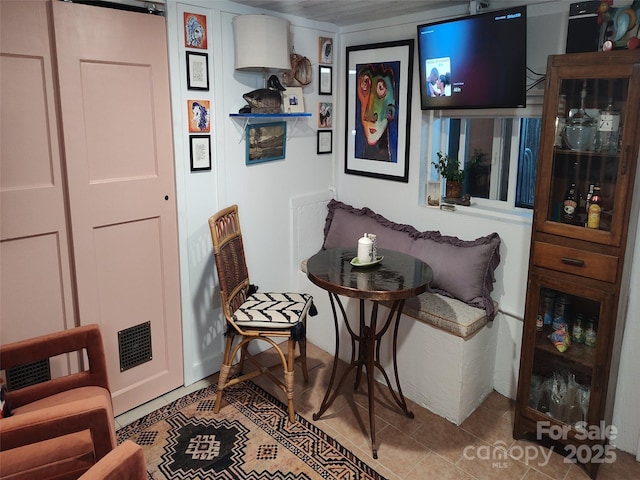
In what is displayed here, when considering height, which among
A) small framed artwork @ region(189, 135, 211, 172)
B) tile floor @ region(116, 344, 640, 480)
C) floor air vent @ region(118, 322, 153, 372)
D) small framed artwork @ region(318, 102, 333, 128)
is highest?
small framed artwork @ region(318, 102, 333, 128)

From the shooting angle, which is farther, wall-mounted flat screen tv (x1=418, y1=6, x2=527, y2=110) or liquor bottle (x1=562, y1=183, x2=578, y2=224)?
wall-mounted flat screen tv (x1=418, y1=6, x2=527, y2=110)

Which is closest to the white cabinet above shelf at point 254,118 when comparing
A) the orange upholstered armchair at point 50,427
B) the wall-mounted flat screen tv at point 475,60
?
the wall-mounted flat screen tv at point 475,60

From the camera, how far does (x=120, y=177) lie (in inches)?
99.1

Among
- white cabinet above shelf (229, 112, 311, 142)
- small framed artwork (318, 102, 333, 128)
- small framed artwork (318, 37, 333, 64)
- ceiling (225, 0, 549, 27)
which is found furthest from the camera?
small framed artwork (318, 102, 333, 128)

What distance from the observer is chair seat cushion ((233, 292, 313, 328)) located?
8.61 ft

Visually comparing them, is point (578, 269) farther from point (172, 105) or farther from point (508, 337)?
point (172, 105)

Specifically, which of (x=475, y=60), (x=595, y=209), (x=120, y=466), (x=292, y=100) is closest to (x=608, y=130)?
(x=595, y=209)

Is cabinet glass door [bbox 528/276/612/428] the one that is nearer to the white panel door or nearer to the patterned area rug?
the patterned area rug

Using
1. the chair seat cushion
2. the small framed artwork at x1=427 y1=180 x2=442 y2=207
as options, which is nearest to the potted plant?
the small framed artwork at x1=427 y1=180 x2=442 y2=207

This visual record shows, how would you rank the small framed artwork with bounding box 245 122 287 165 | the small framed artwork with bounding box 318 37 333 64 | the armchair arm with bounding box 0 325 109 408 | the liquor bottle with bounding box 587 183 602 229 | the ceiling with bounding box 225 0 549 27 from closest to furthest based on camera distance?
1. the armchair arm with bounding box 0 325 109 408
2. the liquor bottle with bounding box 587 183 602 229
3. the ceiling with bounding box 225 0 549 27
4. the small framed artwork with bounding box 245 122 287 165
5. the small framed artwork with bounding box 318 37 333 64

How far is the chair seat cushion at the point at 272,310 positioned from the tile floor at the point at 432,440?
579 mm

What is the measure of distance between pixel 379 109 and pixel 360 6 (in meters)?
0.70

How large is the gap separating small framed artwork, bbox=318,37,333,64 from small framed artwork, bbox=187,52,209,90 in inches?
37.2

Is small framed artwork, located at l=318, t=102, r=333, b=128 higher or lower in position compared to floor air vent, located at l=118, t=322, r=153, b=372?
higher
